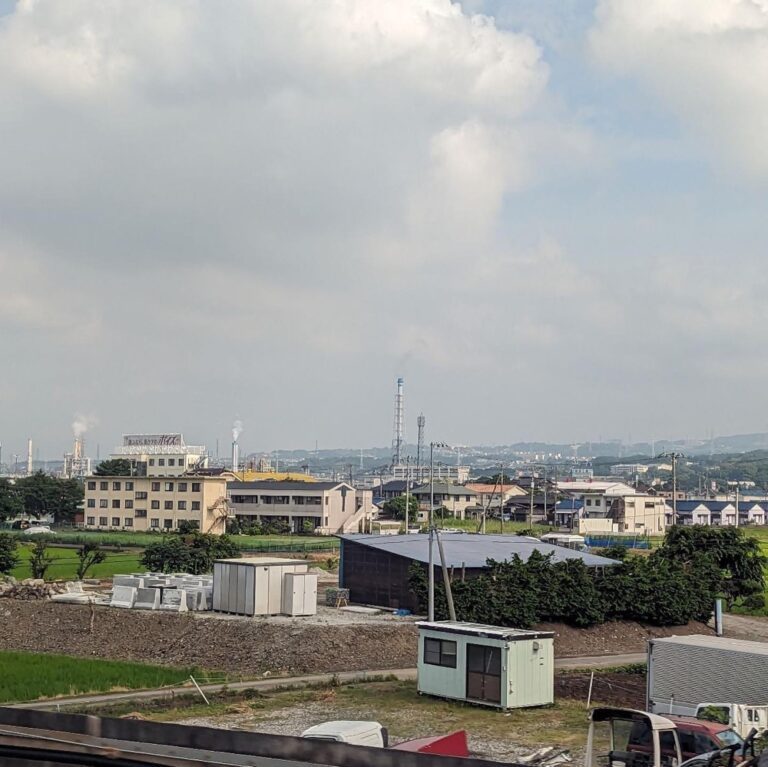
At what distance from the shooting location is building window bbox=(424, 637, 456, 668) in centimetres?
2358

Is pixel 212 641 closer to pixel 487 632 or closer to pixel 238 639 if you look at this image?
pixel 238 639

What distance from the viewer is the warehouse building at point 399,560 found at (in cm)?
3684

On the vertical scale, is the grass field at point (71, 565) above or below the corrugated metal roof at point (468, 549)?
below

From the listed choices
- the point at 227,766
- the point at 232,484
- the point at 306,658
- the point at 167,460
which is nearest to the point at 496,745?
the point at 306,658

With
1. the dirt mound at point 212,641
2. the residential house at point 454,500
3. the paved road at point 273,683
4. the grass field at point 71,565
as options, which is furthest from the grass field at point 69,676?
the residential house at point 454,500

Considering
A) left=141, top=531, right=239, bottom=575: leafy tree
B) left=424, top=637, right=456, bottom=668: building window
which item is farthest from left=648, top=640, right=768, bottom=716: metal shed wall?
left=141, top=531, right=239, bottom=575: leafy tree

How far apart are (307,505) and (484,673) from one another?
7249 centimetres

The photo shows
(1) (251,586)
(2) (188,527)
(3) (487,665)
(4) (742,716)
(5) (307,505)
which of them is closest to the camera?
(4) (742,716)

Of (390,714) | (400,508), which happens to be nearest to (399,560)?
(390,714)

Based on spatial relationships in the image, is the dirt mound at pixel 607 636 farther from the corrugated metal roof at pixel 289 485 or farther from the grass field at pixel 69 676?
the corrugated metal roof at pixel 289 485

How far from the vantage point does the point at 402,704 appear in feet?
75.8

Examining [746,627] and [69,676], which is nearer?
[69,676]

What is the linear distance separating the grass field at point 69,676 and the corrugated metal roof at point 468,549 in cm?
1175

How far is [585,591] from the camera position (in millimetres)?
34094
